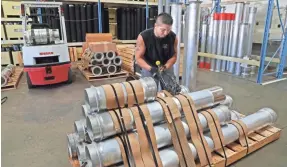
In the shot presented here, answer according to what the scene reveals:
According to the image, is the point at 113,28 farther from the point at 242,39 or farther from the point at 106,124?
the point at 106,124

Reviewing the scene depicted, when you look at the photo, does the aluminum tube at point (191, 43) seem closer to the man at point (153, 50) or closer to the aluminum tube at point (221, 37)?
the man at point (153, 50)

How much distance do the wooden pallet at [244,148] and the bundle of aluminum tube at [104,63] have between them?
136 inches

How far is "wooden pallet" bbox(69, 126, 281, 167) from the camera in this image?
2.19 metres

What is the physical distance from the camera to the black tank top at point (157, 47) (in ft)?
9.29

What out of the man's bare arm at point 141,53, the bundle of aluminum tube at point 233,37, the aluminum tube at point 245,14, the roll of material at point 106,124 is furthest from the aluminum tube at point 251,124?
the aluminum tube at point 245,14

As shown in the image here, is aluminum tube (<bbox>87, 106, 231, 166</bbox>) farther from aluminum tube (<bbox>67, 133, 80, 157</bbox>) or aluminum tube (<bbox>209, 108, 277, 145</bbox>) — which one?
aluminum tube (<bbox>67, 133, 80, 157</bbox>)

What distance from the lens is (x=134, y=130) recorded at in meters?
1.94

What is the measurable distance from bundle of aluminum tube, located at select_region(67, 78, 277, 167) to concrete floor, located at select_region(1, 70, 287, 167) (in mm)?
361

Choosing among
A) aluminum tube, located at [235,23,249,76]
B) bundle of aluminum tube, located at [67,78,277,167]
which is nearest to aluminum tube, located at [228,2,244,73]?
aluminum tube, located at [235,23,249,76]

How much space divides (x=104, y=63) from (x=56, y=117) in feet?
7.90

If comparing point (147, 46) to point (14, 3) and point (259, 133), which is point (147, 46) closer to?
point (259, 133)

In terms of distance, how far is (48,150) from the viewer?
100 inches

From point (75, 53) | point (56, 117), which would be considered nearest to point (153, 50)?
point (56, 117)

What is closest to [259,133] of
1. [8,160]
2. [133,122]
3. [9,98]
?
[133,122]
